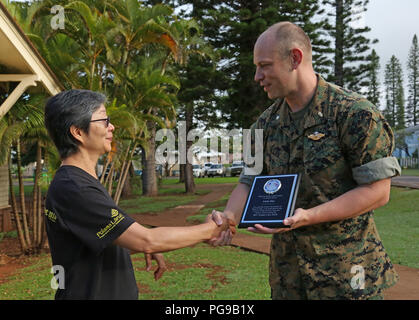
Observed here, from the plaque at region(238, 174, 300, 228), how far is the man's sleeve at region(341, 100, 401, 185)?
0.30 metres

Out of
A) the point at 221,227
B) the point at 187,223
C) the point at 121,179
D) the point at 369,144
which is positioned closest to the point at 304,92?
the point at 369,144

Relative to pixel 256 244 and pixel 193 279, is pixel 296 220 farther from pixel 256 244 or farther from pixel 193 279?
pixel 256 244

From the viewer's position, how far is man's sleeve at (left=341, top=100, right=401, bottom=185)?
6.38ft

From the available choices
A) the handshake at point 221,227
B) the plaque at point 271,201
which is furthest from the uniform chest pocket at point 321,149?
the handshake at point 221,227

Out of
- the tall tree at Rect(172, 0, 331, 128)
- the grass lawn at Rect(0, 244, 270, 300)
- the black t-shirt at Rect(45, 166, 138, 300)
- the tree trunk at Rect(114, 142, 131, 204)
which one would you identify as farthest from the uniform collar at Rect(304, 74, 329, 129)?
the tall tree at Rect(172, 0, 331, 128)

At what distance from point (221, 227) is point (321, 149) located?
76cm

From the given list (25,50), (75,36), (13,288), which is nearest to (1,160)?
(25,50)

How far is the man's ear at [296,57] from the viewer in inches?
84.4

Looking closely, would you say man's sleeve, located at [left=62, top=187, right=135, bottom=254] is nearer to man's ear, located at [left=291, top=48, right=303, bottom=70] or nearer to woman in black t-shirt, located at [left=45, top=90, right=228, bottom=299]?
woman in black t-shirt, located at [left=45, top=90, right=228, bottom=299]

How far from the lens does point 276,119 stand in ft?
7.89

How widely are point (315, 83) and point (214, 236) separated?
102cm

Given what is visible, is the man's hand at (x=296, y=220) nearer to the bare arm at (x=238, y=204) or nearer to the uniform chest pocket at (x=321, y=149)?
the uniform chest pocket at (x=321, y=149)

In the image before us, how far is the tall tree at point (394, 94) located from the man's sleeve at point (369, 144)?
55.2 metres

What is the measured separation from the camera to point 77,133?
2.05m
